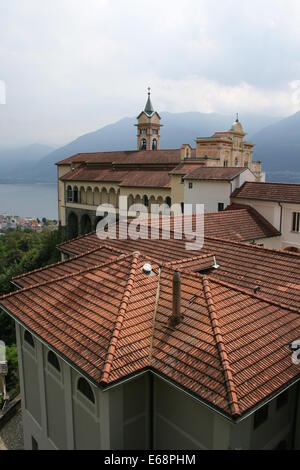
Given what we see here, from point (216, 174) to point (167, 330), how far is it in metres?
20.4

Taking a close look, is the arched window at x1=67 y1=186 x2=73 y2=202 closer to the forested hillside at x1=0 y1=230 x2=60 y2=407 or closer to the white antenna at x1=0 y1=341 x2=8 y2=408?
the forested hillside at x1=0 y1=230 x2=60 y2=407

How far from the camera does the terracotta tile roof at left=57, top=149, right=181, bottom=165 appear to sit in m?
40.4

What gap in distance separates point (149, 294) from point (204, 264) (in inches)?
151

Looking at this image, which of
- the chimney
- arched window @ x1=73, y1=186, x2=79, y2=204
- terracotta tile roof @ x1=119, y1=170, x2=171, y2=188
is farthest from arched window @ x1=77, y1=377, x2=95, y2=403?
arched window @ x1=73, y1=186, x2=79, y2=204

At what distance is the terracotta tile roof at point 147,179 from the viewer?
36.3m

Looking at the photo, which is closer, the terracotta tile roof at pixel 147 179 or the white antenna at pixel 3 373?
the white antenna at pixel 3 373

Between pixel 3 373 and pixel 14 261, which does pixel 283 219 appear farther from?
pixel 14 261

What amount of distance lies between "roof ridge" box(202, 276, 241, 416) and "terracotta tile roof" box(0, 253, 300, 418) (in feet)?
0.06

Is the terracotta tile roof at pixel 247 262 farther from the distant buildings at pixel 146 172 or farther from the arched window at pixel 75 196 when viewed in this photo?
the arched window at pixel 75 196

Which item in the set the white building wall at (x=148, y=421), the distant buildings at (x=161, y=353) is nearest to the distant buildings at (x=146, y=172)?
the distant buildings at (x=161, y=353)

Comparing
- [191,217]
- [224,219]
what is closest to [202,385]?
[191,217]

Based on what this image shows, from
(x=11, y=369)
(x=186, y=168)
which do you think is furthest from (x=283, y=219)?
(x=11, y=369)

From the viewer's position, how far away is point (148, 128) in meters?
56.1

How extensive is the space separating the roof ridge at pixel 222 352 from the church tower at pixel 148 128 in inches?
1941
